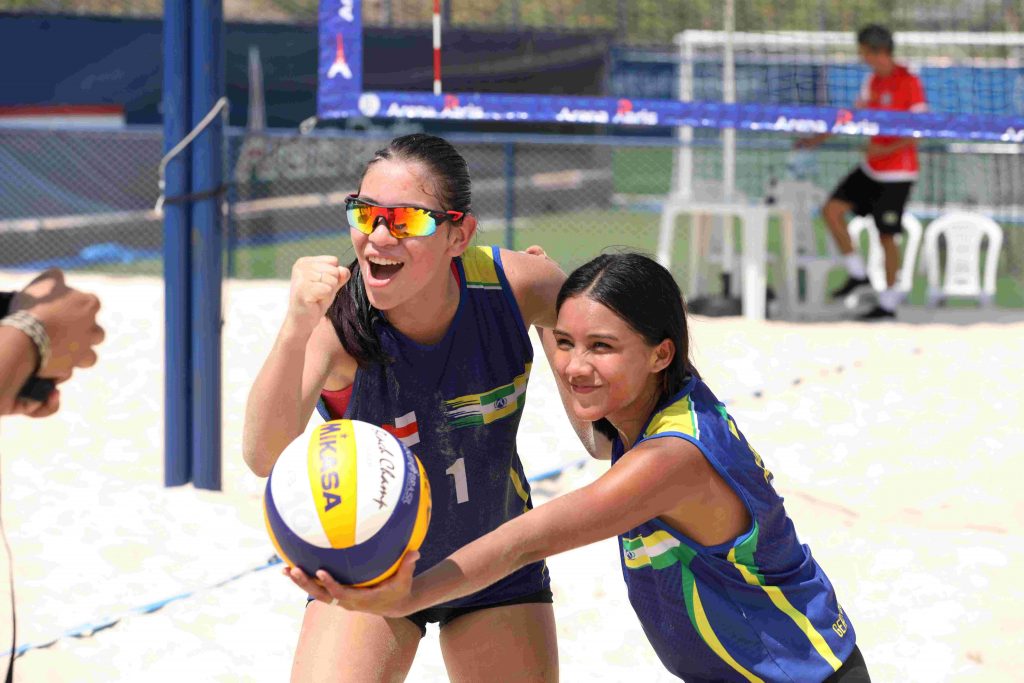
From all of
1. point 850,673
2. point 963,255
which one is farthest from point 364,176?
point 963,255

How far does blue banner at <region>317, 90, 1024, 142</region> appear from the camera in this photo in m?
7.17

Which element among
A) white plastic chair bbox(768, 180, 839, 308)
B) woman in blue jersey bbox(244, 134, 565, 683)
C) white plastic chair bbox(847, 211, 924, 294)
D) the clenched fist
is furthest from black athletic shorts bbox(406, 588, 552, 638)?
white plastic chair bbox(847, 211, 924, 294)

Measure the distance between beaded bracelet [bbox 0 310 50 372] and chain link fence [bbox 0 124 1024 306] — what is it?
7864 mm

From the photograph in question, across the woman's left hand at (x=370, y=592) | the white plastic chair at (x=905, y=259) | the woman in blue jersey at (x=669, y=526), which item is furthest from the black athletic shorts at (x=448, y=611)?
the white plastic chair at (x=905, y=259)

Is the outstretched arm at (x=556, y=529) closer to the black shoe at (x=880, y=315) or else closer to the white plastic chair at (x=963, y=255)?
the black shoe at (x=880, y=315)

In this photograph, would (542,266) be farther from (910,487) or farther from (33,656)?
(910,487)

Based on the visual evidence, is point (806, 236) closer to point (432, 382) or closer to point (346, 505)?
point (432, 382)

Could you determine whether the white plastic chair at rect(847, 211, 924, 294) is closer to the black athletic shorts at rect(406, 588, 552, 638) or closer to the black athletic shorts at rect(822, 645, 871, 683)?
the black athletic shorts at rect(406, 588, 552, 638)

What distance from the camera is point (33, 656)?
382cm

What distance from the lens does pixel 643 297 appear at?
2344 millimetres

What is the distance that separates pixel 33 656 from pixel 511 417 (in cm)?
185

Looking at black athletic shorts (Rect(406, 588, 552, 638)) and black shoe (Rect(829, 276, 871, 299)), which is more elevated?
black athletic shorts (Rect(406, 588, 552, 638))

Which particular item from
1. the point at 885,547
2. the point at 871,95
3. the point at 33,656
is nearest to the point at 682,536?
the point at 33,656

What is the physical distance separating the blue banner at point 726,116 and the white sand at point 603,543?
1.38 m
